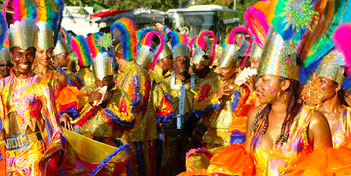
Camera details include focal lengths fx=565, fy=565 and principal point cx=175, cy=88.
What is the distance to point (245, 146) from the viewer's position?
4.00m

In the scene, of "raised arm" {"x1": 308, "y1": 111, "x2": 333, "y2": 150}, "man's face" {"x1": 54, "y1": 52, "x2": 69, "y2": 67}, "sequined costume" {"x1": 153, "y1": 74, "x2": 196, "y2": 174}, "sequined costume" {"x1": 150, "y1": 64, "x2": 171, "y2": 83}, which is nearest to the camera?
"raised arm" {"x1": 308, "y1": 111, "x2": 333, "y2": 150}

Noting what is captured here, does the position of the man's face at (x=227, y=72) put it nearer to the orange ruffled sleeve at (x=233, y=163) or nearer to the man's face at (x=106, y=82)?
the man's face at (x=106, y=82)

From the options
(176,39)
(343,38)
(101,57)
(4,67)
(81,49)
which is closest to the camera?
(343,38)

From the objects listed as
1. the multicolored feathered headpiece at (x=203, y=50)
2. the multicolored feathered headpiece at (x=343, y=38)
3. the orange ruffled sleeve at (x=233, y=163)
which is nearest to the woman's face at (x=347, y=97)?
the multicolored feathered headpiece at (x=343, y=38)

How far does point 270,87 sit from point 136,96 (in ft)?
11.5

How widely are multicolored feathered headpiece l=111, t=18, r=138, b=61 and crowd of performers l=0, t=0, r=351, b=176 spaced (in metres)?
0.02

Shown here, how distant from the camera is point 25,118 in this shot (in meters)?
4.78

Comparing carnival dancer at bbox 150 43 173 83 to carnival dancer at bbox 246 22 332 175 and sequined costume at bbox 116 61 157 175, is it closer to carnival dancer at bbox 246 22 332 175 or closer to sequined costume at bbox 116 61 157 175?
sequined costume at bbox 116 61 157 175

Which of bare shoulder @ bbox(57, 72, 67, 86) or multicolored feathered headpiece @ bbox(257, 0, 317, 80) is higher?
multicolored feathered headpiece @ bbox(257, 0, 317, 80)

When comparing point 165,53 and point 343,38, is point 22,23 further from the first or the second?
point 165,53

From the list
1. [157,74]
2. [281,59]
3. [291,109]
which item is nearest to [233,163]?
[291,109]

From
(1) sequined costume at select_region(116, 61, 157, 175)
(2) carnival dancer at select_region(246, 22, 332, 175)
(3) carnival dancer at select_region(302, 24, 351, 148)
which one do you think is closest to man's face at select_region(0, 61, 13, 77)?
(1) sequined costume at select_region(116, 61, 157, 175)

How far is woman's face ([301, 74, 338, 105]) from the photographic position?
13.3 ft

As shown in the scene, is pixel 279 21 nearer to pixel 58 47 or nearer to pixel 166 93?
pixel 166 93
